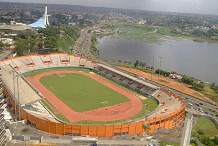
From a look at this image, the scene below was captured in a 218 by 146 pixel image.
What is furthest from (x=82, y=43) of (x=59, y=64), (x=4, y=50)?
(x=59, y=64)

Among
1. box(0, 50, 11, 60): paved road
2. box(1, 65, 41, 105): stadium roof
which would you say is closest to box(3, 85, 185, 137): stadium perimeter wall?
box(1, 65, 41, 105): stadium roof

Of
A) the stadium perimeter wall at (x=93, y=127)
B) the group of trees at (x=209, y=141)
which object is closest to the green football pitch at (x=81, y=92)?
the stadium perimeter wall at (x=93, y=127)

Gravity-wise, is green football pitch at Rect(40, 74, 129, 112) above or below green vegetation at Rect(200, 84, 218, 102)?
above

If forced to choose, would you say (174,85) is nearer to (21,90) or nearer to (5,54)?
(21,90)

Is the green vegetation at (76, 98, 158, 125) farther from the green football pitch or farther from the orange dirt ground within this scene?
the orange dirt ground

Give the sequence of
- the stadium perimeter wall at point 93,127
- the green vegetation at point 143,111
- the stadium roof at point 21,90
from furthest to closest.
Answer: the stadium roof at point 21,90 < the green vegetation at point 143,111 < the stadium perimeter wall at point 93,127

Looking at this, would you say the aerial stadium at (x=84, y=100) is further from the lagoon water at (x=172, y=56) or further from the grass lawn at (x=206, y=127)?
the lagoon water at (x=172, y=56)
